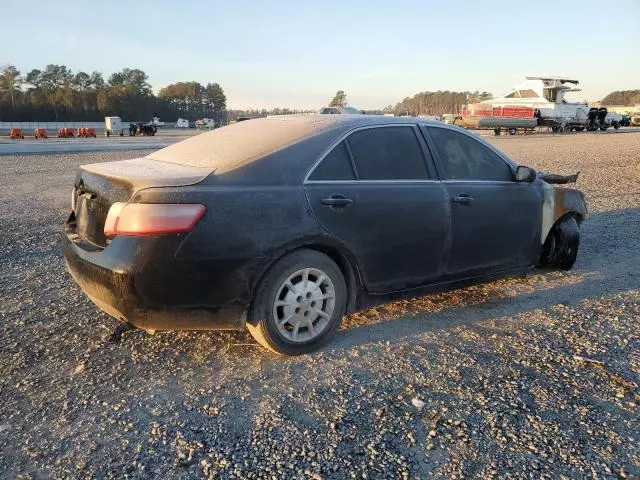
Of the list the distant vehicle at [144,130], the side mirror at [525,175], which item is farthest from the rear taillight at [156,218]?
the distant vehicle at [144,130]

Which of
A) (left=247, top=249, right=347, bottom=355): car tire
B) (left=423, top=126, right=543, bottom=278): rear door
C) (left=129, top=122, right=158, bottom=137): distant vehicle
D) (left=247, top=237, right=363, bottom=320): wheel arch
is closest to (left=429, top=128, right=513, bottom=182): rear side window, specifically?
(left=423, top=126, right=543, bottom=278): rear door

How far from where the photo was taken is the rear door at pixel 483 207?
159 inches

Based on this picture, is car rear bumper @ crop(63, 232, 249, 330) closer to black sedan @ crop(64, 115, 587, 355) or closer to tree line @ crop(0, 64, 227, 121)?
black sedan @ crop(64, 115, 587, 355)

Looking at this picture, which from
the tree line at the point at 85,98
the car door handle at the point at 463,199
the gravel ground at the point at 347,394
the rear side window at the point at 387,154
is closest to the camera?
the gravel ground at the point at 347,394

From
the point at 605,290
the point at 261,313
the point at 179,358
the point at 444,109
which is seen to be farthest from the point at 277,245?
the point at 444,109

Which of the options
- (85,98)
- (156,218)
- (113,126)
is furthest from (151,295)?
(85,98)

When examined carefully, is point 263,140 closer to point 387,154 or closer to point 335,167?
point 335,167

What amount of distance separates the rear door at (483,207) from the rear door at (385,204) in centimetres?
16

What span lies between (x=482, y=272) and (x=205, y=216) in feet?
8.07

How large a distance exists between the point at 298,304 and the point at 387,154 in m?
1.33

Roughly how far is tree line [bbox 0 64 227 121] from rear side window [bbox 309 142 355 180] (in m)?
89.7

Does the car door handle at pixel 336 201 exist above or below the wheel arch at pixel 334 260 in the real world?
above

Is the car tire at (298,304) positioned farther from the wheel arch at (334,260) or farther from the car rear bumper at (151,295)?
the car rear bumper at (151,295)

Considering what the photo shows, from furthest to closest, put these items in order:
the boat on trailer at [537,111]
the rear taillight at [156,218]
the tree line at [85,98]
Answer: the tree line at [85,98] < the boat on trailer at [537,111] < the rear taillight at [156,218]
